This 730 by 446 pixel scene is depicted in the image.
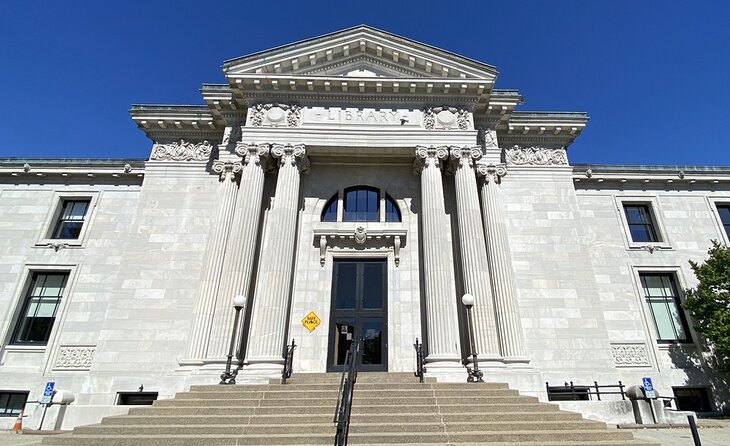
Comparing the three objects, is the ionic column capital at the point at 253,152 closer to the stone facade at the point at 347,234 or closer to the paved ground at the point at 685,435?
the stone facade at the point at 347,234

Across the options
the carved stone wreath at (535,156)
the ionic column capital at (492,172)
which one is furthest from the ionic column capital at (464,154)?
the carved stone wreath at (535,156)

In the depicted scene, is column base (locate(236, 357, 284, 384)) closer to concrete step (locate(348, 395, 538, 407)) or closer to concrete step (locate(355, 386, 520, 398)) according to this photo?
concrete step (locate(355, 386, 520, 398))

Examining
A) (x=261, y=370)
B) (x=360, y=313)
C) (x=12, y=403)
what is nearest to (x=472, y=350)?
(x=360, y=313)

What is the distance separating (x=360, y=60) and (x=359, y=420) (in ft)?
50.1

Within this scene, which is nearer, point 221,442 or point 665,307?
point 221,442

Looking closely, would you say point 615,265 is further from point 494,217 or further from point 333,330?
point 333,330

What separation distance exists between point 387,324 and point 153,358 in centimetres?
915

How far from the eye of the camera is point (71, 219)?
1959 centimetres

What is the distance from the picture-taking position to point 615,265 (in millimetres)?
18125

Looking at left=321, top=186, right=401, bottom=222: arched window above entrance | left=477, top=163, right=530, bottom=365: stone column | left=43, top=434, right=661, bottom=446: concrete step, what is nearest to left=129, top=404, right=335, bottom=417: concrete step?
left=43, top=434, right=661, bottom=446: concrete step

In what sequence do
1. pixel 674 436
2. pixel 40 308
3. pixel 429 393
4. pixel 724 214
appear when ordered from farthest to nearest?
pixel 724 214, pixel 40 308, pixel 429 393, pixel 674 436

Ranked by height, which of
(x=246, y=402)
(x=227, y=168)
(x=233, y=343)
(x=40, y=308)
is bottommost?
(x=246, y=402)

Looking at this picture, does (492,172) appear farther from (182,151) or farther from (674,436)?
(182,151)

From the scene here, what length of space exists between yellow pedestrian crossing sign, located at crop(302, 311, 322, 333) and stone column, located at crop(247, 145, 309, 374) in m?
0.79
